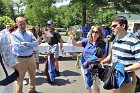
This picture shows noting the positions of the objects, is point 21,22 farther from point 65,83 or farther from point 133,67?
point 133,67


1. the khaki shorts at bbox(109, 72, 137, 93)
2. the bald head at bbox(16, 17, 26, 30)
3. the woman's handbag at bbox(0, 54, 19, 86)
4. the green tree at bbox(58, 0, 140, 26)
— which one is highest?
the green tree at bbox(58, 0, 140, 26)

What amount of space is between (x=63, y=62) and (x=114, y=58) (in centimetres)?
988

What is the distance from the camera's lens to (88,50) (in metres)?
7.06

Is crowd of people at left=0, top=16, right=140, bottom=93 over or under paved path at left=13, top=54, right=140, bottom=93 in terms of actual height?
over

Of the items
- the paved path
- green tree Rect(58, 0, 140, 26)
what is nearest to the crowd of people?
the paved path

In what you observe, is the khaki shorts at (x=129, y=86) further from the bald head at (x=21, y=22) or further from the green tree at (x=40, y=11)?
the green tree at (x=40, y=11)

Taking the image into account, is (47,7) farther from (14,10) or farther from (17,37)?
(14,10)

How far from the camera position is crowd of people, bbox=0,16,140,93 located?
5008 mm

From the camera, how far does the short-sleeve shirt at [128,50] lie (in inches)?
199

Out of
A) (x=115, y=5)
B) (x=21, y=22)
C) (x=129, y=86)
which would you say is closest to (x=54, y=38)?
(x=21, y=22)

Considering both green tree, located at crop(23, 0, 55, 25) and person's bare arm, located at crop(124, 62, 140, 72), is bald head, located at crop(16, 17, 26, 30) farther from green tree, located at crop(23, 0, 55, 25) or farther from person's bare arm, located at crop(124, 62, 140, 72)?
green tree, located at crop(23, 0, 55, 25)

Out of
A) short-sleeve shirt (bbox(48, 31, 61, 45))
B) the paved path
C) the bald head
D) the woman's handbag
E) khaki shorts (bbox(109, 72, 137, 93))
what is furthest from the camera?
short-sleeve shirt (bbox(48, 31, 61, 45))

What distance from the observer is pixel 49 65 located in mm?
10414

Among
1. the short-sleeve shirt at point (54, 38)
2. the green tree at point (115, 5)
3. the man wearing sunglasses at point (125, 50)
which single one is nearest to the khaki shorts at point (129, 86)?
the man wearing sunglasses at point (125, 50)
